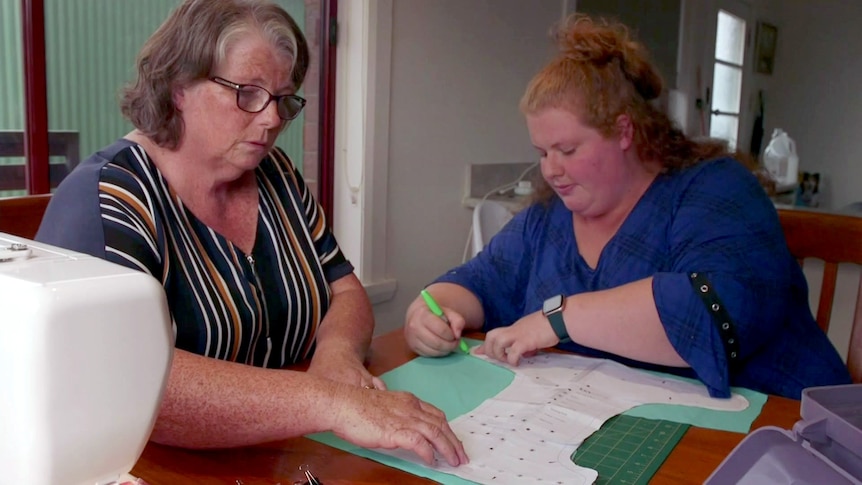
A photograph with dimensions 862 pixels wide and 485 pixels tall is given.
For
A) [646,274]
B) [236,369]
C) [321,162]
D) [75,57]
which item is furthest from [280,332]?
[321,162]

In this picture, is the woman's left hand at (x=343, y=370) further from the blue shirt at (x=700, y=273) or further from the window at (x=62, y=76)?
the window at (x=62, y=76)

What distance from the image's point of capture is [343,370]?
107 cm

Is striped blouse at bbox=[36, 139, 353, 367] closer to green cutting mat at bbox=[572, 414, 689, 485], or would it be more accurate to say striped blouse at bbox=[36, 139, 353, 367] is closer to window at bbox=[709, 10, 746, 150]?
green cutting mat at bbox=[572, 414, 689, 485]

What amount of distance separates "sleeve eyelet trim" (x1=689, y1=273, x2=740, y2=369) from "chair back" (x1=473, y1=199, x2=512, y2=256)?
1.37 metres

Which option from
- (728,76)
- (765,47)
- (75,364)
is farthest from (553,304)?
(765,47)

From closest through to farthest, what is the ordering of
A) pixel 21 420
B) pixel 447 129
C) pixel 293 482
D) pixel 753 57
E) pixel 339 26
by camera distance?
pixel 21 420 < pixel 293 482 < pixel 339 26 < pixel 447 129 < pixel 753 57

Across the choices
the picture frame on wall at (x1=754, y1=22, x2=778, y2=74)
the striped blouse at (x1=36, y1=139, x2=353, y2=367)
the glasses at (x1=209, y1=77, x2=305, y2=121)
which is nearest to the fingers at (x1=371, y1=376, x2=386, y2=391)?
the striped blouse at (x1=36, y1=139, x2=353, y2=367)

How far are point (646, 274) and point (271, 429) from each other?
29.6 inches

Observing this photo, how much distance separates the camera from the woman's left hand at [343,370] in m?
1.04

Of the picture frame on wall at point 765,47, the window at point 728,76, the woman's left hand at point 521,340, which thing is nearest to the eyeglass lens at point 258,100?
the woman's left hand at point 521,340

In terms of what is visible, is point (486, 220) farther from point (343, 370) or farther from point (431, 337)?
point (343, 370)

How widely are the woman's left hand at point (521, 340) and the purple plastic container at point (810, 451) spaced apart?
53 cm

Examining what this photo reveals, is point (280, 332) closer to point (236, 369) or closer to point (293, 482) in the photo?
point (236, 369)

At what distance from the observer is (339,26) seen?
2.30 metres
